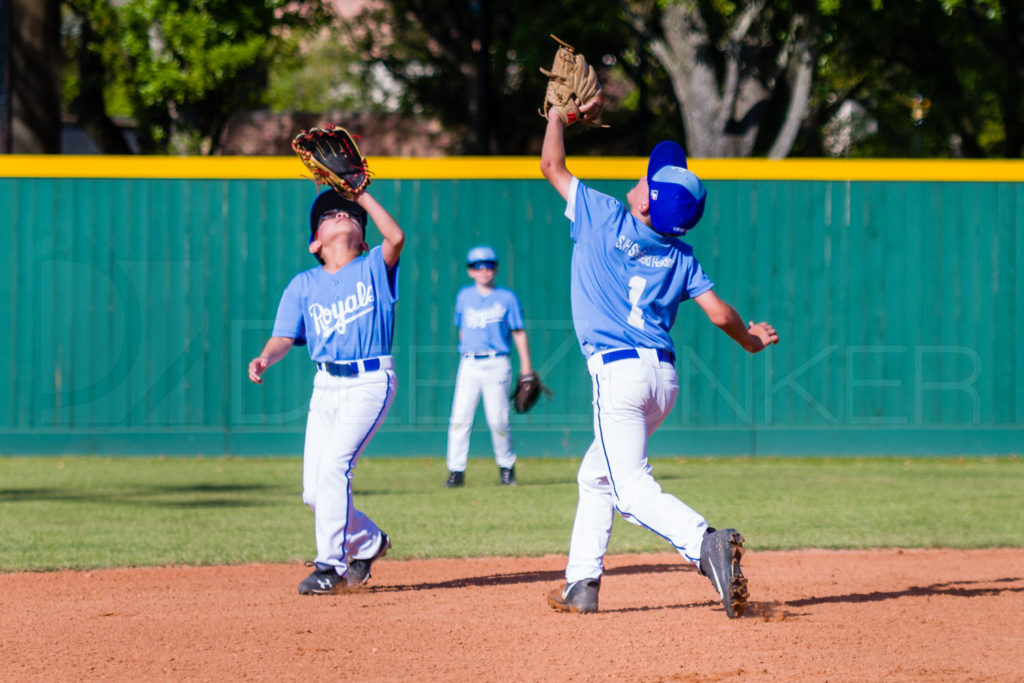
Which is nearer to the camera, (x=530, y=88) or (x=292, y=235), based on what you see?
(x=292, y=235)

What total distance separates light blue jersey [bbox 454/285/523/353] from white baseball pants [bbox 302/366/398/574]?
16.1 ft

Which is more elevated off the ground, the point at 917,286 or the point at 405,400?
the point at 917,286

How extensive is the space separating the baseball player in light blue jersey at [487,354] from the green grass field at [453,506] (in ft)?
1.24

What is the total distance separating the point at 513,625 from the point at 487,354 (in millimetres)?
5662

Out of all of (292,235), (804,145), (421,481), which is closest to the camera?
(421,481)

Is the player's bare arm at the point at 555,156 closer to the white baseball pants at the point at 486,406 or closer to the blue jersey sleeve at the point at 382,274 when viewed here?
the blue jersey sleeve at the point at 382,274

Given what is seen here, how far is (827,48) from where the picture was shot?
20.2m

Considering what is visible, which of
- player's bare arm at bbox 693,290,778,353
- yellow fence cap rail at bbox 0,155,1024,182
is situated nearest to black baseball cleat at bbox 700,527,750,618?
player's bare arm at bbox 693,290,778,353

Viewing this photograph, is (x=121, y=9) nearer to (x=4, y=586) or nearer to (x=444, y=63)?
(x=444, y=63)

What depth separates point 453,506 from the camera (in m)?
9.47

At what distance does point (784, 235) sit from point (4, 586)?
926 centimetres

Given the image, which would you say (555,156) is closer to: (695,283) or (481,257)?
(695,283)

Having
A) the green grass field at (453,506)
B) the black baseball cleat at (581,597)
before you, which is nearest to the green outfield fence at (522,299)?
the green grass field at (453,506)

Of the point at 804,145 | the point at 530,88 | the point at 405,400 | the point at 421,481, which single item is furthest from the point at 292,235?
the point at 804,145
